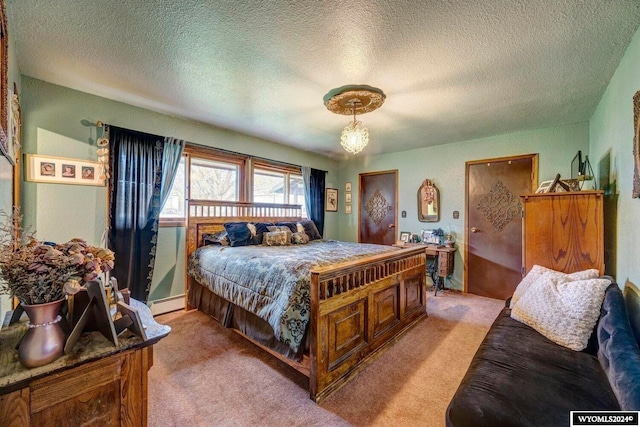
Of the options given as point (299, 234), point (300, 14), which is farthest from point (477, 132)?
point (300, 14)

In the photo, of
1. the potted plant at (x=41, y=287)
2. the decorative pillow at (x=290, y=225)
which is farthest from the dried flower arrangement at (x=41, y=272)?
the decorative pillow at (x=290, y=225)

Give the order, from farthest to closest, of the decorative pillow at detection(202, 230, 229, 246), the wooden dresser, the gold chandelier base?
the decorative pillow at detection(202, 230, 229, 246) < the gold chandelier base < the wooden dresser

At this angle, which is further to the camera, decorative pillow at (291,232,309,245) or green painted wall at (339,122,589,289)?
decorative pillow at (291,232,309,245)

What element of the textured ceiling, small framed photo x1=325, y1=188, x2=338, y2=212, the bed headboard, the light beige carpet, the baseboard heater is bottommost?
the light beige carpet

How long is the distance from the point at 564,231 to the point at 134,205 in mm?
4198

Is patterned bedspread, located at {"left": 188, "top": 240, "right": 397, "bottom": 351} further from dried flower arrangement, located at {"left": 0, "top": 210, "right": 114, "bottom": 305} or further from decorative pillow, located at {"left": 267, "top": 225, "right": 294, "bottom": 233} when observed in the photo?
dried flower arrangement, located at {"left": 0, "top": 210, "right": 114, "bottom": 305}

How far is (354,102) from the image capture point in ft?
→ 8.45

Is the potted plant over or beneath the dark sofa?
over

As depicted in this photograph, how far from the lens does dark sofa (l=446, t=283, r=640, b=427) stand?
100 centimetres

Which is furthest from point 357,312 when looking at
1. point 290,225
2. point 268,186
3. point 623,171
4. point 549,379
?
point 268,186

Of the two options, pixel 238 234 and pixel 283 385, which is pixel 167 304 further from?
pixel 283 385

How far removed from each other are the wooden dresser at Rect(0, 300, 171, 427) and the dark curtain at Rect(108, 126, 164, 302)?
2034mm

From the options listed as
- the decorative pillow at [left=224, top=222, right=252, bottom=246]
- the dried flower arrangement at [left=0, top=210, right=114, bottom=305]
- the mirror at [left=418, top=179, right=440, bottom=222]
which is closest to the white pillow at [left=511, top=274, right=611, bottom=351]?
the dried flower arrangement at [left=0, top=210, right=114, bottom=305]

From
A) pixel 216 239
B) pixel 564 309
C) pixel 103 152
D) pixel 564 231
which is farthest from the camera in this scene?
pixel 216 239
